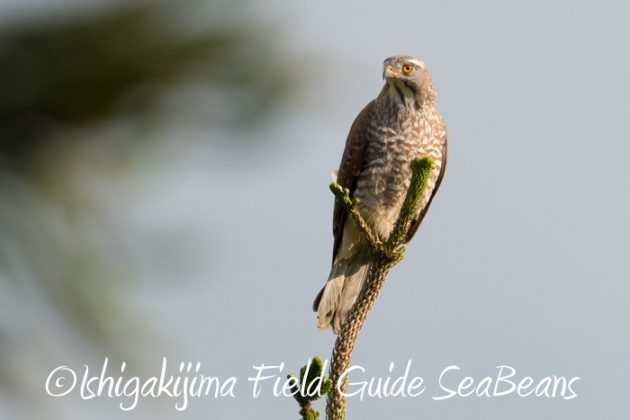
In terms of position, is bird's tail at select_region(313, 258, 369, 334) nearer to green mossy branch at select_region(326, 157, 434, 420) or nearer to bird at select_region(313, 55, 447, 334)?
bird at select_region(313, 55, 447, 334)

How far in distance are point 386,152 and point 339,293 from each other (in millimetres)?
890

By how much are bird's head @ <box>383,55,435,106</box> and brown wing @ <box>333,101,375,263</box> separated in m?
0.20

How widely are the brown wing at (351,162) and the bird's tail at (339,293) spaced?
14 centimetres

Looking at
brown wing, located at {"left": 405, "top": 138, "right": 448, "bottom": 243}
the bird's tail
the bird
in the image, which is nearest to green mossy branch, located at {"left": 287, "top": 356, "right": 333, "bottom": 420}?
the bird's tail

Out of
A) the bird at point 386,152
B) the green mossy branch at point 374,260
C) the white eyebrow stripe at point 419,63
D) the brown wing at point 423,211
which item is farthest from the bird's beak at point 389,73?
the green mossy branch at point 374,260

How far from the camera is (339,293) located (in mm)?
4613

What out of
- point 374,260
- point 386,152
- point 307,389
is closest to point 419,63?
point 386,152

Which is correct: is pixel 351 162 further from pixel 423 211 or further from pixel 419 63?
pixel 419 63

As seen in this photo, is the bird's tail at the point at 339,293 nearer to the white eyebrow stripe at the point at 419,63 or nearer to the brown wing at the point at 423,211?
the brown wing at the point at 423,211

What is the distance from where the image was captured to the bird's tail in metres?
4.41

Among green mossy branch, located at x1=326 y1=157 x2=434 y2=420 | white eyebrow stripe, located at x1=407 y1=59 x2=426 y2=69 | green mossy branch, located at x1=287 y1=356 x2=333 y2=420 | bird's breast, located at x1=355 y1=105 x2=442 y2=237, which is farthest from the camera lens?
white eyebrow stripe, located at x1=407 y1=59 x2=426 y2=69

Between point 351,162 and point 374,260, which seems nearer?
point 374,260

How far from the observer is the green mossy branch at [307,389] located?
1.83 metres

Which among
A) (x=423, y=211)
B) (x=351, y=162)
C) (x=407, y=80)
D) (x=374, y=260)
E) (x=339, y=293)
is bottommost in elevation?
(x=339, y=293)
